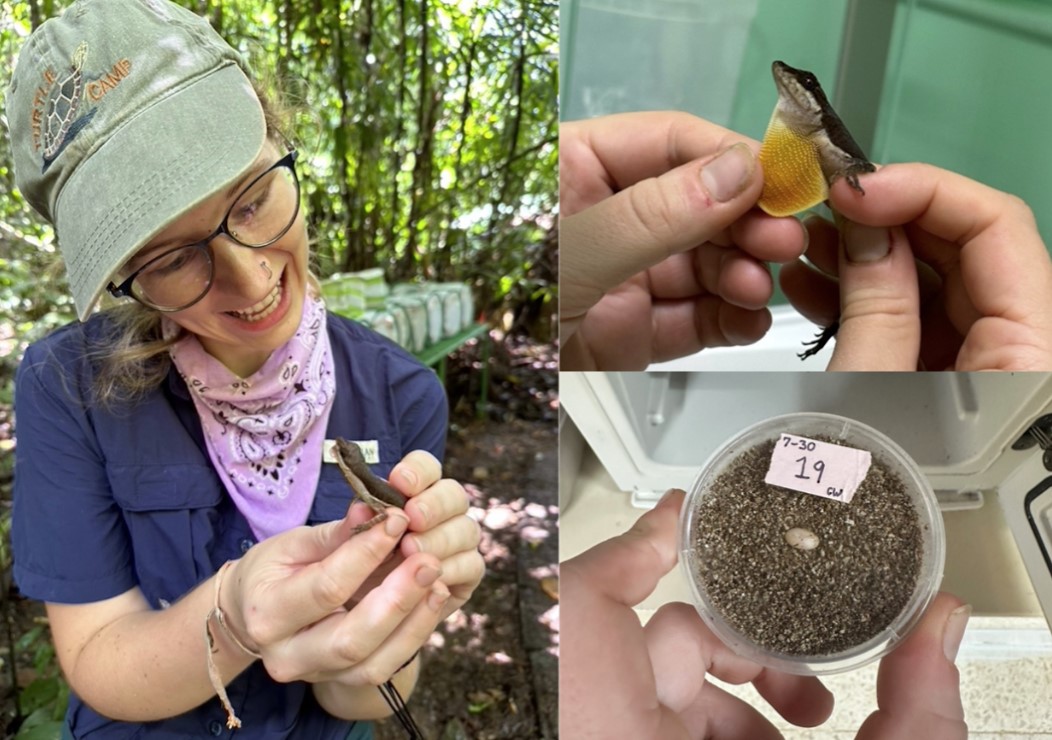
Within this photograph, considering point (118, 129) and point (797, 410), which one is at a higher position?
point (118, 129)

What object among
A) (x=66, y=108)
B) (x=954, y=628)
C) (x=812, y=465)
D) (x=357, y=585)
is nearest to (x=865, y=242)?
(x=812, y=465)

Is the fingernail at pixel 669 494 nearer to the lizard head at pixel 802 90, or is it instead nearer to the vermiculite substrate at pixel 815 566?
the vermiculite substrate at pixel 815 566

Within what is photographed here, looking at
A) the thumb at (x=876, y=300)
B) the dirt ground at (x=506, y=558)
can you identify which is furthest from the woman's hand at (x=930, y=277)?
the dirt ground at (x=506, y=558)

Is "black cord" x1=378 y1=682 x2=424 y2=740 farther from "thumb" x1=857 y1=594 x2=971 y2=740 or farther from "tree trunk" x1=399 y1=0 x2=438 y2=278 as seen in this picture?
"tree trunk" x1=399 y1=0 x2=438 y2=278

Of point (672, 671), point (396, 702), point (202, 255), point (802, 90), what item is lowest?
point (396, 702)

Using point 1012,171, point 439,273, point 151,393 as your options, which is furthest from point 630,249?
point 439,273

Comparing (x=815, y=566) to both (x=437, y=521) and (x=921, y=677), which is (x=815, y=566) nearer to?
(x=921, y=677)

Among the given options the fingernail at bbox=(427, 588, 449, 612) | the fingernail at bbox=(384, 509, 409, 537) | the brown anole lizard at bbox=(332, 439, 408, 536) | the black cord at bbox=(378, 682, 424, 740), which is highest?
the fingernail at bbox=(384, 509, 409, 537)

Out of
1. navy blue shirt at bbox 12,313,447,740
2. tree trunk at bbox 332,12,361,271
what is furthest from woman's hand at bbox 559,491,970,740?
tree trunk at bbox 332,12,361,271
